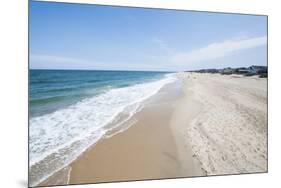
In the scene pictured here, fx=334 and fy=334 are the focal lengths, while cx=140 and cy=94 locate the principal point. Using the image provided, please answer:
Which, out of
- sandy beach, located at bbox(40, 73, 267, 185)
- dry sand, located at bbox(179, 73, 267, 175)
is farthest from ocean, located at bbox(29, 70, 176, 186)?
dry sand, located at bbox(179, 73, 267, 175)

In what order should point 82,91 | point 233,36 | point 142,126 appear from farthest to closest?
point 233,36
point 142,126
point 82,91

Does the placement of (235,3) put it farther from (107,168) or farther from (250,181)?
(107,168)

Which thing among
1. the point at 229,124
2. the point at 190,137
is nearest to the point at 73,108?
the point at 190,137

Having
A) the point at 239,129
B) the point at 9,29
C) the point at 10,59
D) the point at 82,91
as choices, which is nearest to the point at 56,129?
the point at 82,91

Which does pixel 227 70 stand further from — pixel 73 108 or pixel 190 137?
pixel 73 108

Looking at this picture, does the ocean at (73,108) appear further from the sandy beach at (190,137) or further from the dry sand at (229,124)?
the dry sand at (229,124)

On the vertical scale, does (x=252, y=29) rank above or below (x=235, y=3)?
below

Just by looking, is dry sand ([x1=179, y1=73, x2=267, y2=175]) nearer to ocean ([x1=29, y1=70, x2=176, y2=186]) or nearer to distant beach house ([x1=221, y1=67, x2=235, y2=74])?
distant beach house ([x1=221, y1=67, x2=235, y2=74])

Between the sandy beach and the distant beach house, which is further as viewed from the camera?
the distant beach house
